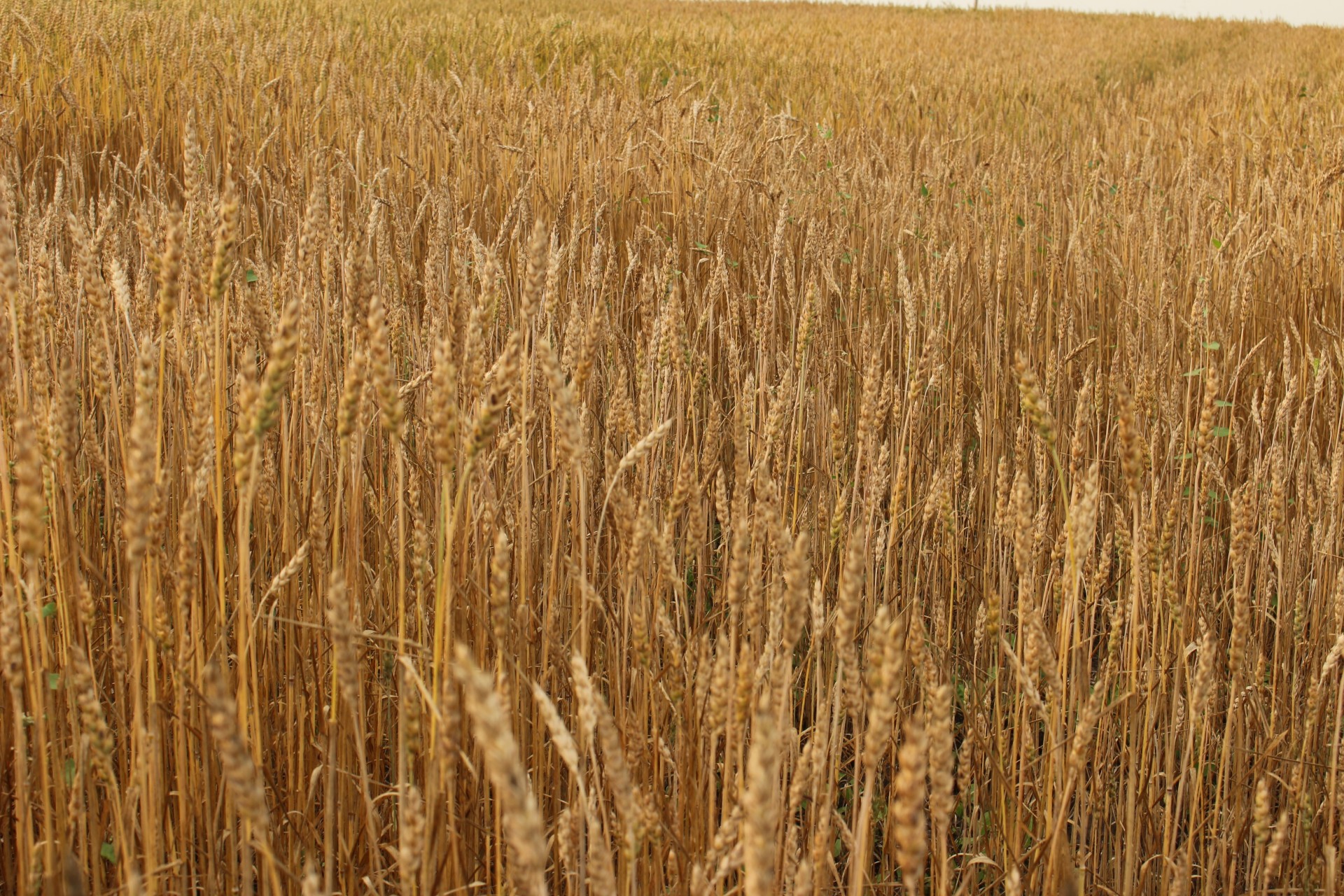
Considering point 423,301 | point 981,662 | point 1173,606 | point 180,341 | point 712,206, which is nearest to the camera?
point 1173,606

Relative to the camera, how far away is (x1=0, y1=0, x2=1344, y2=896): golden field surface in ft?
2.39

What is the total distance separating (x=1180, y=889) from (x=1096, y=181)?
3.09 metres

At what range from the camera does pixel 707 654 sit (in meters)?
0.86

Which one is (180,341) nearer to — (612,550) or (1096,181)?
(612,550)

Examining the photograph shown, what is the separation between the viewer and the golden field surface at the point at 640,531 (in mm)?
729

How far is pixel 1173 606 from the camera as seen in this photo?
3.65ft

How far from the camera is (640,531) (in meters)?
0.84

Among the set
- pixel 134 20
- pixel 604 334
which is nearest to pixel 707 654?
pixel 604 334

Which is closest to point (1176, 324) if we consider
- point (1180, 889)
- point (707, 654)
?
point (1180, 889)

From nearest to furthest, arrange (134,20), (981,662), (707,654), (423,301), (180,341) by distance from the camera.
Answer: (707,654) → (180,341) → (981,662) → (423,301) → (134,20)

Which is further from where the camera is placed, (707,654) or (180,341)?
(180,341)

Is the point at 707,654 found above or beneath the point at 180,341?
beneath

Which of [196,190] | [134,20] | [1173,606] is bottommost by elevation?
[1173,606]

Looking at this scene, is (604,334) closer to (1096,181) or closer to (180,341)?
(180,341)
